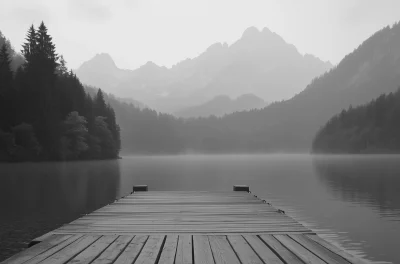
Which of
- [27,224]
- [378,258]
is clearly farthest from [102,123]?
[378,258]

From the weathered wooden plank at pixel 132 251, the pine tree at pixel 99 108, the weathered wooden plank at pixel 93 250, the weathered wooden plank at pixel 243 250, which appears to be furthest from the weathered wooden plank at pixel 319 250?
the pine tree at pixel 99 108

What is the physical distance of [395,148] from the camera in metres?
193

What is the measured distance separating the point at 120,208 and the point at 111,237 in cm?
583

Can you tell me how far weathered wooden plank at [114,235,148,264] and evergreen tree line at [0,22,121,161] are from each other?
277ft

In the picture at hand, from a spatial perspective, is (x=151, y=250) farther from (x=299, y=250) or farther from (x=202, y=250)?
(x=299, y=250)

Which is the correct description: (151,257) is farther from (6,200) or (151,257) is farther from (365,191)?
(365,191)

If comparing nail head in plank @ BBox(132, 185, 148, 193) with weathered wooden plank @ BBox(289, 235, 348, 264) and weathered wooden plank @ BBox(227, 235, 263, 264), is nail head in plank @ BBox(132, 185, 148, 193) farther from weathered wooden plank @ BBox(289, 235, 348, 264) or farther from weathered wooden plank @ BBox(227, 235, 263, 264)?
weathered wooden plank @ BBox(289, 235, 348, 264)

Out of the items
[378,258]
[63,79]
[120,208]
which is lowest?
[378,258]

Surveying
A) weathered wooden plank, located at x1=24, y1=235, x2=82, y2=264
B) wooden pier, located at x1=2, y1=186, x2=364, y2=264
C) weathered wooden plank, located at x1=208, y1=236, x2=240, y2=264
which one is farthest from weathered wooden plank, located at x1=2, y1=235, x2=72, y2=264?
weathered wooden plank, located at x1=208, y1=236, x2=240, y2=264

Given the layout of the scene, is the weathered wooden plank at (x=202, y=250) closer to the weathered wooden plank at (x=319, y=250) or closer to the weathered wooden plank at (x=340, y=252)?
the weathered wooden plank at (x=319, y=250)

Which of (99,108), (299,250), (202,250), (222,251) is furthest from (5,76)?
(299,250)

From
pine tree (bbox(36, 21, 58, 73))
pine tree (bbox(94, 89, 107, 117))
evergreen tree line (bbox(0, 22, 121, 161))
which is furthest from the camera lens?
pine tree (bbox(94, 89, 107, 117))

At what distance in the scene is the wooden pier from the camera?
7426 millimetres

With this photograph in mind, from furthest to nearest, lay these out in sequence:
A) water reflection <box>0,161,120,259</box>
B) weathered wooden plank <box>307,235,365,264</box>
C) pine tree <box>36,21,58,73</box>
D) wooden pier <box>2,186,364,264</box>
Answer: pine tree <box>36,21,58,73</box> → water reflection <box>0,161,120,259</box> → wooden pier <box>2,186,364,264</box> → weathered wooden plank <box>307,235,365,264</box>
